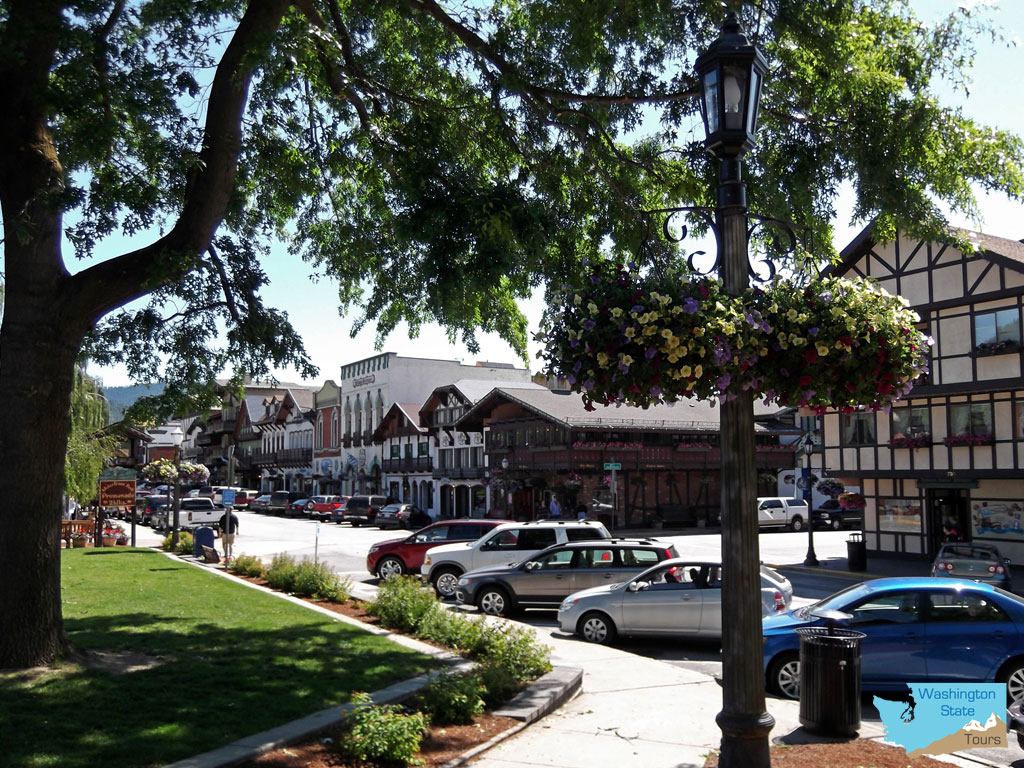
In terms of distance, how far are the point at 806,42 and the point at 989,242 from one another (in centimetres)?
2179

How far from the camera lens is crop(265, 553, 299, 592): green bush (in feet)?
58.4

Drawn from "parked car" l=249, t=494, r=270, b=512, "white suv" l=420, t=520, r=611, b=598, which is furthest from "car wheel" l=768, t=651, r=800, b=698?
"parked car" l=249, t=494, r=270, b=512

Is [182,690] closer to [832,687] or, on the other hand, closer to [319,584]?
[832,687]

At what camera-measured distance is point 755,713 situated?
537cm

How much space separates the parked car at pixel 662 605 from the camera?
43.9 feet

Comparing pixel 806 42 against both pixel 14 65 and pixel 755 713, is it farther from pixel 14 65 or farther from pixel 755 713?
pixel 14 65

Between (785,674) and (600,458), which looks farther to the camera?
(600,458)

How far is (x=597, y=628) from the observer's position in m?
13.7

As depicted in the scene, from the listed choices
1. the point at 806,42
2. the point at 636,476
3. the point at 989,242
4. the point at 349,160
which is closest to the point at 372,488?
the point at 636,476

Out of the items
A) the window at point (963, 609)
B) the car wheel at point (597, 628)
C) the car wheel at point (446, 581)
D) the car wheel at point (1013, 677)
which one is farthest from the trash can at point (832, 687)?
the car wheel at point (446, 581)

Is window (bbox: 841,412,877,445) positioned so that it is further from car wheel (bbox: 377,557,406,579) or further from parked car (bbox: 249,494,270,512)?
parked car (bbox: 249,494,270,512)

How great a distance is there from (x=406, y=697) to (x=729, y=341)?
5.10m

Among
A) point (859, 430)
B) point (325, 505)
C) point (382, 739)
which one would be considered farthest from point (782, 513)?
point (382, 739)

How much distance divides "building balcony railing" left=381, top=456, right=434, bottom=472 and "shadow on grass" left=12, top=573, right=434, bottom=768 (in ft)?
156
